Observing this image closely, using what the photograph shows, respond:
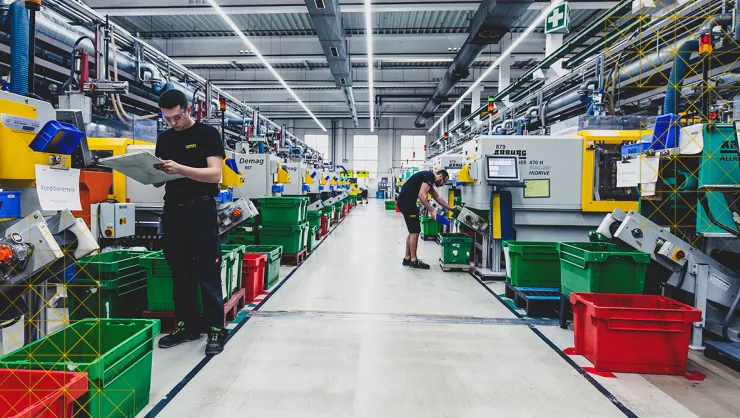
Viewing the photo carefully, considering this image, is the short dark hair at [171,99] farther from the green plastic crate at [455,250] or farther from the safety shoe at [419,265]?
the safety shoe at [419,265]

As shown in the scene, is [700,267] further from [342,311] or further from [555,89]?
[555,89]

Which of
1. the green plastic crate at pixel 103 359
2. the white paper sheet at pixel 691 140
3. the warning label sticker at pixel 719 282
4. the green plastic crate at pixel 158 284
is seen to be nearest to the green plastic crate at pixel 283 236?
the green plastic crate at pixel 158 284

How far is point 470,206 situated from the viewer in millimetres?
4988

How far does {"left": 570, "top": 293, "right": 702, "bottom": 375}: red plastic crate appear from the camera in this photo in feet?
7.68

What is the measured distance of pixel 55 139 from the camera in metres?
1.77

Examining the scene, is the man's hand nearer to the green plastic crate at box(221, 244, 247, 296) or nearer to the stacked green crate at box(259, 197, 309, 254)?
the green plastic crate at box(221, 244, 247, 296)

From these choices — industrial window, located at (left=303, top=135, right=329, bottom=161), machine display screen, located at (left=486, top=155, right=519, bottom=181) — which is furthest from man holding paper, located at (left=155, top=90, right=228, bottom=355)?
industrial window, located at (left=303, top=135, right=329, bottom=161)

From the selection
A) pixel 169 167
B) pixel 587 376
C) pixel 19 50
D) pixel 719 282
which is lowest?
pixel 587 376

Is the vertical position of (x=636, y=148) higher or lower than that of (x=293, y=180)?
higher

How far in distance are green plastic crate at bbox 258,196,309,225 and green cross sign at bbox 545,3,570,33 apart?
13.0ft

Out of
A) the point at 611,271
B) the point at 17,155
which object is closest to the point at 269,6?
the point at 17,155

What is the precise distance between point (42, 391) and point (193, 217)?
3.98 feet

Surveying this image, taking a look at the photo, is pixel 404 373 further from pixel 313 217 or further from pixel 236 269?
pixel 313 217

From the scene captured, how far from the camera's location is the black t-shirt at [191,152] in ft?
8.16
